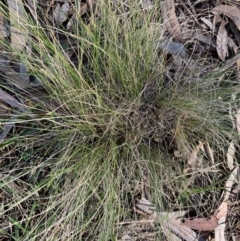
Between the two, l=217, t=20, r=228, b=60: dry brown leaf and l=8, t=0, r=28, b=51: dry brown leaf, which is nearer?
l=8, t=0, r=28, b=51: dry brown leaf

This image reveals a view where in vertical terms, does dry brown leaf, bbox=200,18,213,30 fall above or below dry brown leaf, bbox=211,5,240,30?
below

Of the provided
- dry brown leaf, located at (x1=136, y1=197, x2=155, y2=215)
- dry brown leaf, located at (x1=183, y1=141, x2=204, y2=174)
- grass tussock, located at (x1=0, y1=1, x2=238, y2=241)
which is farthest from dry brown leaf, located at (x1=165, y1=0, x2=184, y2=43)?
dry brown leaf, located at (x1=136, y1=197, x2=155, y2=215)

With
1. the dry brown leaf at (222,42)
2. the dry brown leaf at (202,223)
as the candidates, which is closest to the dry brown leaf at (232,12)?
the dry brown leaf at (222,42)

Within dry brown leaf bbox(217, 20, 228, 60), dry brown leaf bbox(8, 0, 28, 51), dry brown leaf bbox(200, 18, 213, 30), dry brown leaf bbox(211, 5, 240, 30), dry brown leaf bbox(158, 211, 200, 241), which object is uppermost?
dry brown leaf bbox(211, 5, 240, 30)

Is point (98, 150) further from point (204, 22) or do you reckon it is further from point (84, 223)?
point (204, 22)

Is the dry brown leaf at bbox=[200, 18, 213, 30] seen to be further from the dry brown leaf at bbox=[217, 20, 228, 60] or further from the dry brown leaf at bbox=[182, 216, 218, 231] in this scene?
the dry brown leaf at bbox=[182, 216, 218, 231]

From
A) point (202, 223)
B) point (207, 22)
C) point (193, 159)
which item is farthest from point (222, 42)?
point (202, 223)
